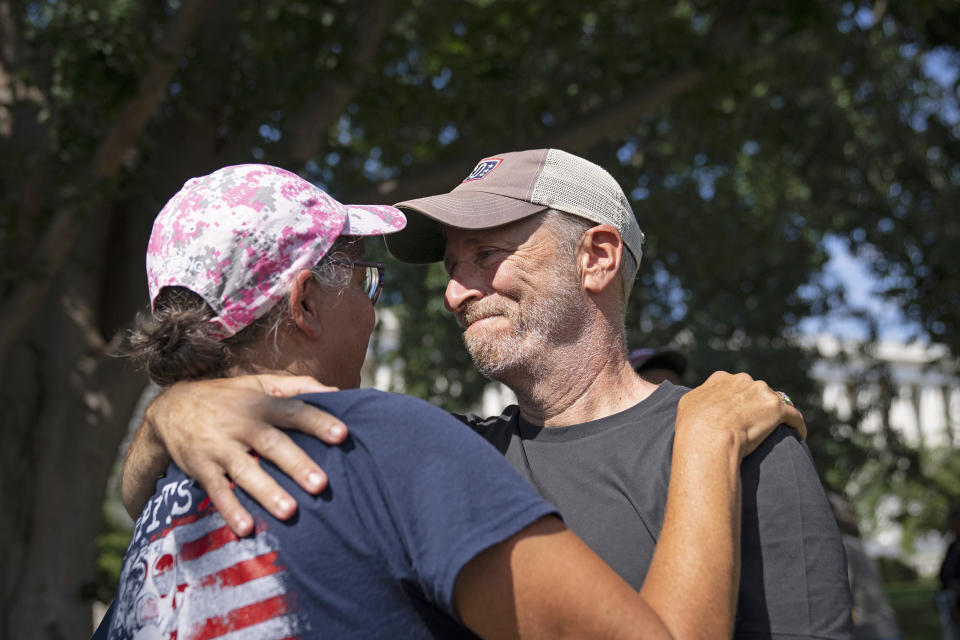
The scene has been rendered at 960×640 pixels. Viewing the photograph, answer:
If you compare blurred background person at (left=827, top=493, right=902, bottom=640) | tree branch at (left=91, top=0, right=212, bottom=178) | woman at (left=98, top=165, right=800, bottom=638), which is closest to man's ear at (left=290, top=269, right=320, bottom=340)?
woman at (left=98, top=165, right=800, bottom=638)

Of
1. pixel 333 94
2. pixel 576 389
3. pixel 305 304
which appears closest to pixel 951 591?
pixel 333 94

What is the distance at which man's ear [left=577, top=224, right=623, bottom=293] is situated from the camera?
2385 millimetres

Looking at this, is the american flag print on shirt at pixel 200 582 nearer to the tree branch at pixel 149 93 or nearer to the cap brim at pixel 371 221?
the cap brim at pixel 371 221

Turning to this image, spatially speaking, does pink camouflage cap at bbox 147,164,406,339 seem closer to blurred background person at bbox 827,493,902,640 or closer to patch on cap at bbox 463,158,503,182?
patch on cap at bbox 463,158,503,182

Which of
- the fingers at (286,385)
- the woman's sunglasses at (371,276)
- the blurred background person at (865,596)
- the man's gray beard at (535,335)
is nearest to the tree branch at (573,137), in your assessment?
the blurred background person at (865,596)

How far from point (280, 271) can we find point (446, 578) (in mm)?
655

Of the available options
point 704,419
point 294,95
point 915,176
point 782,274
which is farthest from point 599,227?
point 782,274

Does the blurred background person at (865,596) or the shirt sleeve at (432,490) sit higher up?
the shirt sleeve at (432,490)

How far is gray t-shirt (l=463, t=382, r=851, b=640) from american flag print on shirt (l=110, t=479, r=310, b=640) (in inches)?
27.9

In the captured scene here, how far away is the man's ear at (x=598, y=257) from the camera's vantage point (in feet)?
7.82

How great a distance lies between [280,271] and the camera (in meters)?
1.76

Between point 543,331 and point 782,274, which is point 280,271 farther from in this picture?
point 782,274

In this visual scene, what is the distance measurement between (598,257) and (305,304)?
0.85 meters

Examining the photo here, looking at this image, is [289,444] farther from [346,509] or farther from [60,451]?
[60,451]
